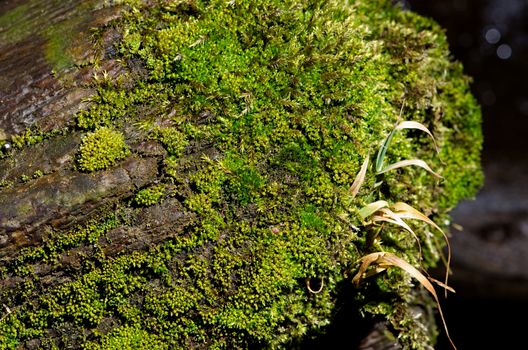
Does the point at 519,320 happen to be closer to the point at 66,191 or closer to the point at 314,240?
the point at 314,240

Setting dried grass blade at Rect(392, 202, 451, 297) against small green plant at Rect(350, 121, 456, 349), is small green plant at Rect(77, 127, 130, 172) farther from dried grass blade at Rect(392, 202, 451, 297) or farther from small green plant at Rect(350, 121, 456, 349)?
dried grass blade at Rect(392, 202, 451, 297)

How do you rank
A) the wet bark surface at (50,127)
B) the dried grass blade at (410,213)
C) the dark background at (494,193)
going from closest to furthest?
1. the wet bark surface at (50,127)
2. the dried grass blade at (410,213)
3. the dark background at (494,193)

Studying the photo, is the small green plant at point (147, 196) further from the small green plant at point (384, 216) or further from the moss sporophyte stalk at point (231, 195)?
the small green plant at point (384, 216)

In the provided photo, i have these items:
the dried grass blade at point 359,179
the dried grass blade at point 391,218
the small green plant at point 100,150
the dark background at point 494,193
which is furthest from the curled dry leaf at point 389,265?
the dark background at point 494,193

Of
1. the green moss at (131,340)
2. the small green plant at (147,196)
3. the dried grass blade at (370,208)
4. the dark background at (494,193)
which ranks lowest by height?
the dark background at (494,193)

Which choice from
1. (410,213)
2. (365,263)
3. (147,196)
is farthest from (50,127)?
(410,213)

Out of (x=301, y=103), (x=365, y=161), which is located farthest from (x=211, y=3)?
(x=365, y=161)

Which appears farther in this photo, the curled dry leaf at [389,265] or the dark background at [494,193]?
the dark background at [494,193]
